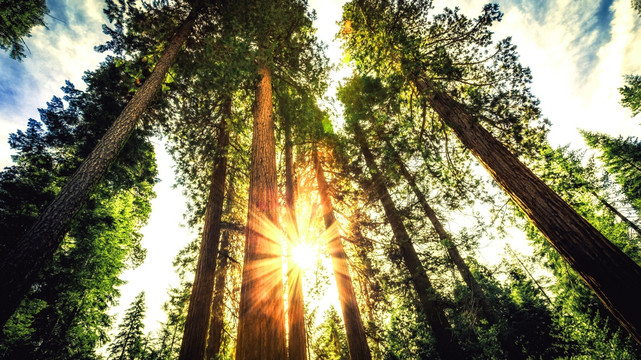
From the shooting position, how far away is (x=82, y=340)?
35.0ft

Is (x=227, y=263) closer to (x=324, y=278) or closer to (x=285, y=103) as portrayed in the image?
(x=324, y=278)

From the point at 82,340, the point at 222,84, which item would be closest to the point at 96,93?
the point at 222,84

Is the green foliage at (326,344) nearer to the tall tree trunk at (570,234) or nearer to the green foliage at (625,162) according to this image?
the tall tree trunk at (570,234)

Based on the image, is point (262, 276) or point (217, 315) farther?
point (217, 315)

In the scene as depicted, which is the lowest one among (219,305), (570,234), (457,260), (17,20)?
(570,234)

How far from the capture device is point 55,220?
3168 mm

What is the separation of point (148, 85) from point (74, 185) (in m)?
3.04

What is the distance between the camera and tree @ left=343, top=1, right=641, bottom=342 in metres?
2.27

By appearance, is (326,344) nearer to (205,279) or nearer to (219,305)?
(219,305)

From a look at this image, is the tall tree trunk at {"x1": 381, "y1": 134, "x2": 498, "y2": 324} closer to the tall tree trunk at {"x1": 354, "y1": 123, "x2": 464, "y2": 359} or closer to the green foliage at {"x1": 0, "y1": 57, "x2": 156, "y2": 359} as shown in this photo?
the tall tree trunk at {"x1": 354, "y1": 123, "x2": 464, "y2": 359}

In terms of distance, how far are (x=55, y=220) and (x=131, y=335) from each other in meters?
28.4

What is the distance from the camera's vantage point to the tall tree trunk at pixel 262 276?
99.8 inches

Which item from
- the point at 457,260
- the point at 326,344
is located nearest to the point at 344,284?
the point at 457,260

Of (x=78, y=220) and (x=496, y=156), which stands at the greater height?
(x=78, y=220)
